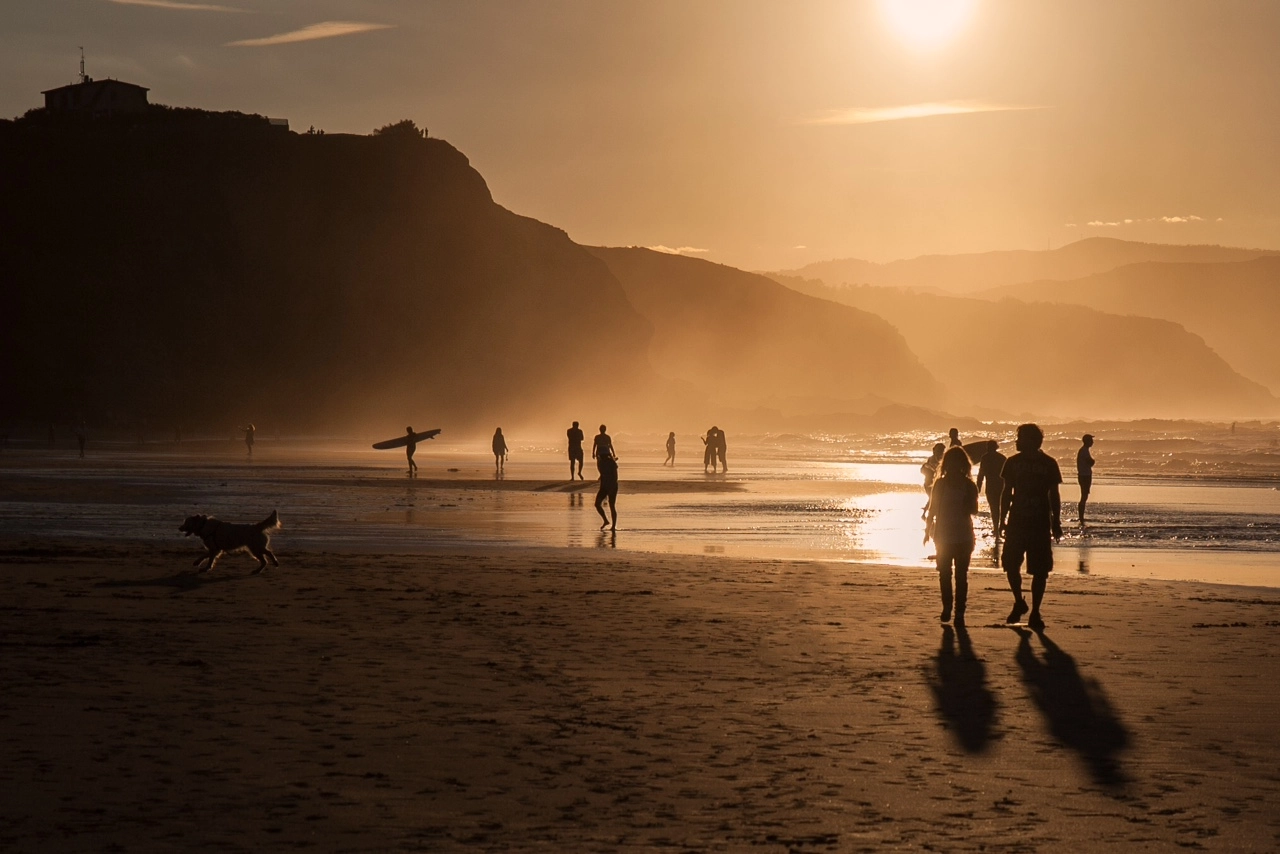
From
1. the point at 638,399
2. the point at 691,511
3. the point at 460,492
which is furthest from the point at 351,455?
the point at 638,399

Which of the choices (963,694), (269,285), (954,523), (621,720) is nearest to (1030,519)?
(954,523)

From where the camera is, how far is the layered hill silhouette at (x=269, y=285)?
101750mm

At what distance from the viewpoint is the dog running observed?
14922 millimetres

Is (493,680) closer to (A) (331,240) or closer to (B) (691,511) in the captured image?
(B) (691,511)

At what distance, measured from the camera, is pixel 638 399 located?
133000mm

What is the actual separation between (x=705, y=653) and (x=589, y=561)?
6.74m

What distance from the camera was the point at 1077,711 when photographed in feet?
27.2

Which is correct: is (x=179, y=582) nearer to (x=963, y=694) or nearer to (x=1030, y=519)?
(x=1030, y=519)

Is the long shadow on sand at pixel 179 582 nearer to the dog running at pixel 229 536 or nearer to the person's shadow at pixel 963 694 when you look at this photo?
the dog running at pixel 229 536

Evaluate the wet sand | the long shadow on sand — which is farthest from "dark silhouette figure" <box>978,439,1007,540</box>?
the long shadow on sand

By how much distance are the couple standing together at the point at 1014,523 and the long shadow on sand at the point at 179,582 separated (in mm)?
7334

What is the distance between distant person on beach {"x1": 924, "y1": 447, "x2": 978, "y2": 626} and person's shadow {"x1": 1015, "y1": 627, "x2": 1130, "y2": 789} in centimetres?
135

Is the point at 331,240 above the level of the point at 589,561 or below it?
above

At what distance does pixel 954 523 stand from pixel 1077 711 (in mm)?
4148
